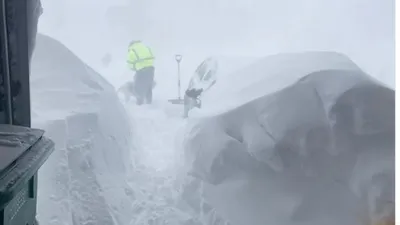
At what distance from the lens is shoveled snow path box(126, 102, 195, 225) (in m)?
1.85

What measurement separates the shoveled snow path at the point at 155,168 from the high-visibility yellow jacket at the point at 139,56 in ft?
0.52

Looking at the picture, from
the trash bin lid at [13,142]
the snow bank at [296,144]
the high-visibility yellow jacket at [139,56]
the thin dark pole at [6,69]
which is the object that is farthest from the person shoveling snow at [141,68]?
the trash bin lid at [13,142]

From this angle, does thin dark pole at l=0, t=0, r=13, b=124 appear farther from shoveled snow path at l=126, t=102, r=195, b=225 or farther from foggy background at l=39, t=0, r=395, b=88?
shoveled snow path at l=126, t=102, r=195, b=225

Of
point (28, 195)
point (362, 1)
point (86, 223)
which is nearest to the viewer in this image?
point (28, 195)

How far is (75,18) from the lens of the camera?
185cm

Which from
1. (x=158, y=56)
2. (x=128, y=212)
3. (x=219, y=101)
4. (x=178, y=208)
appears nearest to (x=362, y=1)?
(x=219, y=101)

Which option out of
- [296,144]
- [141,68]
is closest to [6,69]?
[141,68]

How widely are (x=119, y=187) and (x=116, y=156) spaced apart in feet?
0.40

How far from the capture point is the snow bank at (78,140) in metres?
1.79

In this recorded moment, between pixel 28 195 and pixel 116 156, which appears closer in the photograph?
pixel 28 195

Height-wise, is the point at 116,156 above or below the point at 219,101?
below

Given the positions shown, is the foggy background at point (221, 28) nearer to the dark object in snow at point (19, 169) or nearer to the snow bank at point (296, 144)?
the snow bank at point (296, 144)

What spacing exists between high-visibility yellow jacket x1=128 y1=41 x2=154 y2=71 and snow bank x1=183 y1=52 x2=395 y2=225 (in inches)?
10.7

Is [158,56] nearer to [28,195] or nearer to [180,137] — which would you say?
[180,137]
